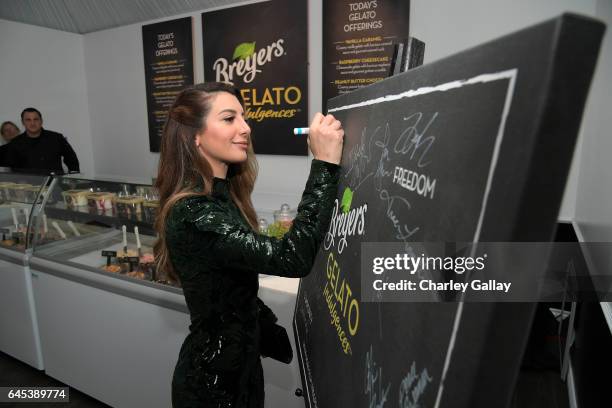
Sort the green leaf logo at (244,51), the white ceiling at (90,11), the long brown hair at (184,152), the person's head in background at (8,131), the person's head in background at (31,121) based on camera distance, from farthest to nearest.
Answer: the person's head in background at (8,131), the white ceiling at (90,11), the person's head in background at (31,121), the green leaf logo at (244,51), the long brown hair at (184,152)

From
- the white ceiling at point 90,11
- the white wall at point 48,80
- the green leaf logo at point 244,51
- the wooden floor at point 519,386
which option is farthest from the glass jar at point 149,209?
the white wall at point 48,80

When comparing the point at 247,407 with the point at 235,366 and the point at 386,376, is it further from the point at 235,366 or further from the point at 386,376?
the point at 386,376

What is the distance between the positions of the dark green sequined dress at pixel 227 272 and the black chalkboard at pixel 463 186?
160 mm

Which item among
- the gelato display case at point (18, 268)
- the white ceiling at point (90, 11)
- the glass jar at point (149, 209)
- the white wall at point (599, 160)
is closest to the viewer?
the white wall at point (599, 160)

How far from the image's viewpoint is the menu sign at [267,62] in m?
3.81

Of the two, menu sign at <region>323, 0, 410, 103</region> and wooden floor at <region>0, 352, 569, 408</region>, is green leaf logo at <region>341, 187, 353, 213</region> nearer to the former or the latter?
wooden floor at <region>0, 352, 569, 408</region>

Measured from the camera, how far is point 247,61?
13.4 feet

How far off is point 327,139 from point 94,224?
2.37m

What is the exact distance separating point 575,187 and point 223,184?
265cm

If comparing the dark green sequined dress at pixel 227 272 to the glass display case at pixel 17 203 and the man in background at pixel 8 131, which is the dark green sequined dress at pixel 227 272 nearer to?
the glass display case at pixel 17 203

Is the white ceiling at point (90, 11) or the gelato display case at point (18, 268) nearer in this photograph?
the gelato display case at point (18, 268)

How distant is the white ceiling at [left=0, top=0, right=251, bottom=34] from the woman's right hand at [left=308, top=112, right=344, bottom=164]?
12.3 feet

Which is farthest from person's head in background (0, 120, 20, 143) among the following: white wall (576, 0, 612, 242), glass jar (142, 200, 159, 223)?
white wall (576, 0, 612, 242)

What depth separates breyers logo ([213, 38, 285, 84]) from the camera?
12.9ft
